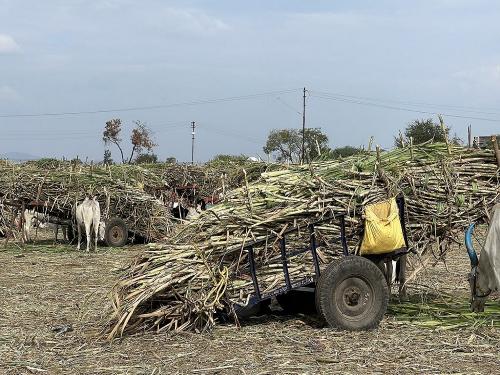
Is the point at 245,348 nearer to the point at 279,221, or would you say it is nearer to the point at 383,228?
the point at 279,221

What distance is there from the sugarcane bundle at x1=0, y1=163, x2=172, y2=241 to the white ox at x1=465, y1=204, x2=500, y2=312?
12182 millimetres

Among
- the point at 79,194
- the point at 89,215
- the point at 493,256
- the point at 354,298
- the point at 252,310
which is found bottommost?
the point at 252,310

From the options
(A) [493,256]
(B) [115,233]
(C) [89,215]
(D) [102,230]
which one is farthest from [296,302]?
(D) [102,230]

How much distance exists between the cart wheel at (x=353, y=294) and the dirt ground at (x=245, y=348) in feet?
0.58

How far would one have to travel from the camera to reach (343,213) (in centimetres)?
718

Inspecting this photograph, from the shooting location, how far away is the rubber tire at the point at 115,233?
1753cm

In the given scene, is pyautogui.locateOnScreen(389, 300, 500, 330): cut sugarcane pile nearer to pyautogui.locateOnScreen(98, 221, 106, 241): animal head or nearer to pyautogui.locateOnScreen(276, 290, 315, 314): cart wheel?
pyautogui.locateOnScreen(276, 290, 315, 314): cart wheel

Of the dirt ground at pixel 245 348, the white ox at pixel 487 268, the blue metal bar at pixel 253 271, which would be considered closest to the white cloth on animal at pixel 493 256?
the white ox at pixel 487 268

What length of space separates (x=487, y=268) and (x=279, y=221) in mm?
2363

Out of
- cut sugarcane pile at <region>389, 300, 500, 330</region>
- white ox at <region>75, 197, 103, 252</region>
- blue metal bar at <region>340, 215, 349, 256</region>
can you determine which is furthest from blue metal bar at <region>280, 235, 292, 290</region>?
white ox at <region>75, 197, 103, 252</region>

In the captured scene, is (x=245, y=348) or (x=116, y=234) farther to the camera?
(x=116, y=234)

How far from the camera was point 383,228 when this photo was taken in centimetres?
710

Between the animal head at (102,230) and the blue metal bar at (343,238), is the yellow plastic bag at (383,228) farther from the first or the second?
the animal head at (102,230)

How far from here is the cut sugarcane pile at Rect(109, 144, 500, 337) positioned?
6938 mm
